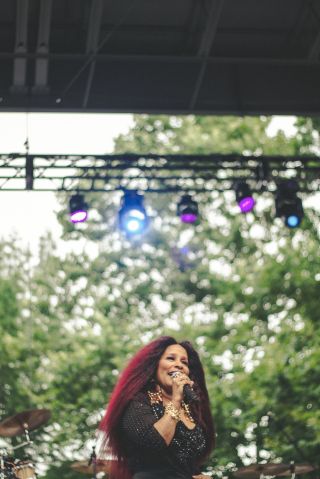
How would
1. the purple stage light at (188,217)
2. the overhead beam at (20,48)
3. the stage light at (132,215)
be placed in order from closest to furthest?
the overhead beam at (20,48) < the stage light at (132,215) < the purple stage light at (188,217)

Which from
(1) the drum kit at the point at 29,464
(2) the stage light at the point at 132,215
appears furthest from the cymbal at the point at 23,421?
(2) the stage light at the point at 132,215

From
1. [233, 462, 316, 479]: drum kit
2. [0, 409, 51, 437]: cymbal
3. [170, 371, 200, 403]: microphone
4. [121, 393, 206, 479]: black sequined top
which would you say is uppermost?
[0, 409, 51, 437]: cymbal

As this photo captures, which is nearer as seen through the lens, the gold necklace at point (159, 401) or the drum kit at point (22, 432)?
the gold necklace at point (159, 401)

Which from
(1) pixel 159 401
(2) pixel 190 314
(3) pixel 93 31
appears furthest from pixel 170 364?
(2) pixel 190 314

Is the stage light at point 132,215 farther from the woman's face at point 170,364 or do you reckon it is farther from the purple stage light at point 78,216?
the woman's face at point 170,364

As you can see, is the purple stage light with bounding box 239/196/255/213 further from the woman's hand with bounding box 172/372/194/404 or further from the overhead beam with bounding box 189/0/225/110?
the woman's hand with bounding box 172/372/194/404

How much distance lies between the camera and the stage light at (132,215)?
898cm

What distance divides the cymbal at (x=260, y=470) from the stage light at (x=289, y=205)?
2.62 m

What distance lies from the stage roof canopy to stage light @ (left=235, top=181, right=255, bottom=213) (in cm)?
88

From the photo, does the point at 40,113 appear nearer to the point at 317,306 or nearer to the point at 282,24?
the point at 282,24

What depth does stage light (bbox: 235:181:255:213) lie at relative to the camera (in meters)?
9.12

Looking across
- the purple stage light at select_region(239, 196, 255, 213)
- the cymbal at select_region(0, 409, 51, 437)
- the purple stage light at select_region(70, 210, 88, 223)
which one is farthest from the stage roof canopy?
the cymbal at select_region(0, 409, 51, 437)

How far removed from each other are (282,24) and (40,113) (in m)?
2.61

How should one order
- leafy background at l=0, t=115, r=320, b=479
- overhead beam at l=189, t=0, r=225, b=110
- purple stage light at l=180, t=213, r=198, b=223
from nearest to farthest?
overhead beam at l=189, t=0, r=225, b=110 < purple stage light at l=180, t=213, r=198, b=223 < leafy background at l=0, t=115, r=320, b=479
